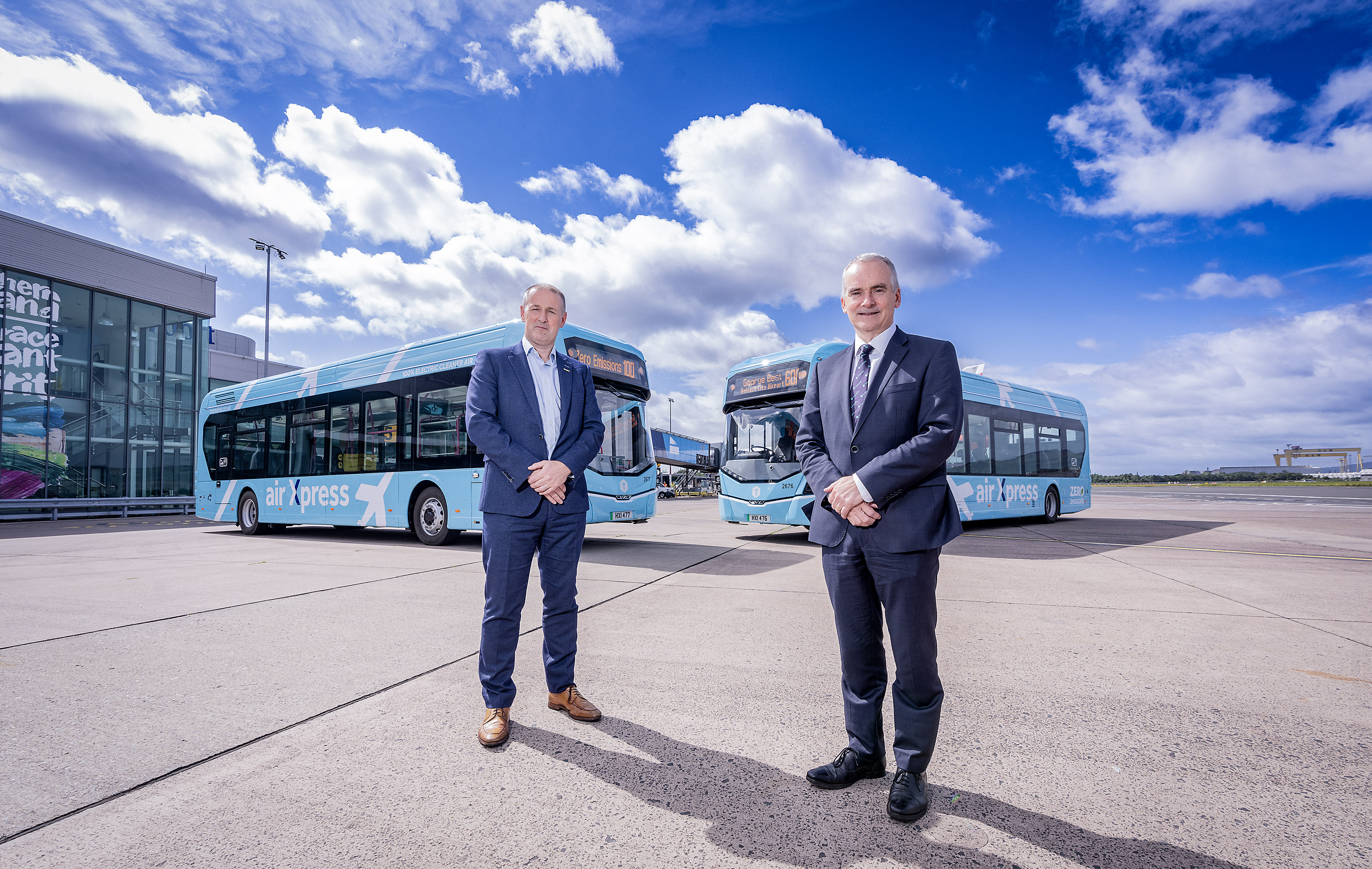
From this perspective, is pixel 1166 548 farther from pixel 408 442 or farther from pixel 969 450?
pixel 408 442

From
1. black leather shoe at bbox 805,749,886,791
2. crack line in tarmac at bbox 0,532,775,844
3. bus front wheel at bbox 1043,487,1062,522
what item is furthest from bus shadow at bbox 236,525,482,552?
bus front wheel at bbox 1043,487,1062,522

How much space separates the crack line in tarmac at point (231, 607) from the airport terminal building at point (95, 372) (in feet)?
66.3

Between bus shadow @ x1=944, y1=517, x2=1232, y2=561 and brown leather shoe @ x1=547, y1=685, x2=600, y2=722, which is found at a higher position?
brown leather shoe @ x1=547, y1=685, x2=600, y2=722

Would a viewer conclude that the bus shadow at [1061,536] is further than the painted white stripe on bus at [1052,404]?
No

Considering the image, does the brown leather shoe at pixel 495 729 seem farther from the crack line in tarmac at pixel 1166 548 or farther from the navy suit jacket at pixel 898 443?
the crack line in tarmac at pixel 1166 548

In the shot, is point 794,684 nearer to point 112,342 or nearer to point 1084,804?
point 1084,804

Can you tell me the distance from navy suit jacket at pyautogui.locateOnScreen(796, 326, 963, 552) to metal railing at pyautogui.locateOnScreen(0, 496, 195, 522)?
25.8m

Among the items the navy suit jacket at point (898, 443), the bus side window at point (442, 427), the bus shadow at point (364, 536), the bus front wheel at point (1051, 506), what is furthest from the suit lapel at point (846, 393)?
the bus front wheel at point (1051, 506)

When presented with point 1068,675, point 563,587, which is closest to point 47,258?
point 563,587

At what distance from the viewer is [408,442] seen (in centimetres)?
1052

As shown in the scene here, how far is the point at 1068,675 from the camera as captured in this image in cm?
350

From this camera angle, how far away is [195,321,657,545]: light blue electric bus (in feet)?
32.6

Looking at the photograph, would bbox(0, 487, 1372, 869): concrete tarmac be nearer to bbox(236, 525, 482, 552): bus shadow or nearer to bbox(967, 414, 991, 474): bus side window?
bbox(236, 525, 482, 552): bus shadow

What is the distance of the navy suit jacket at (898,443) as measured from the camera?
2.13 metres
